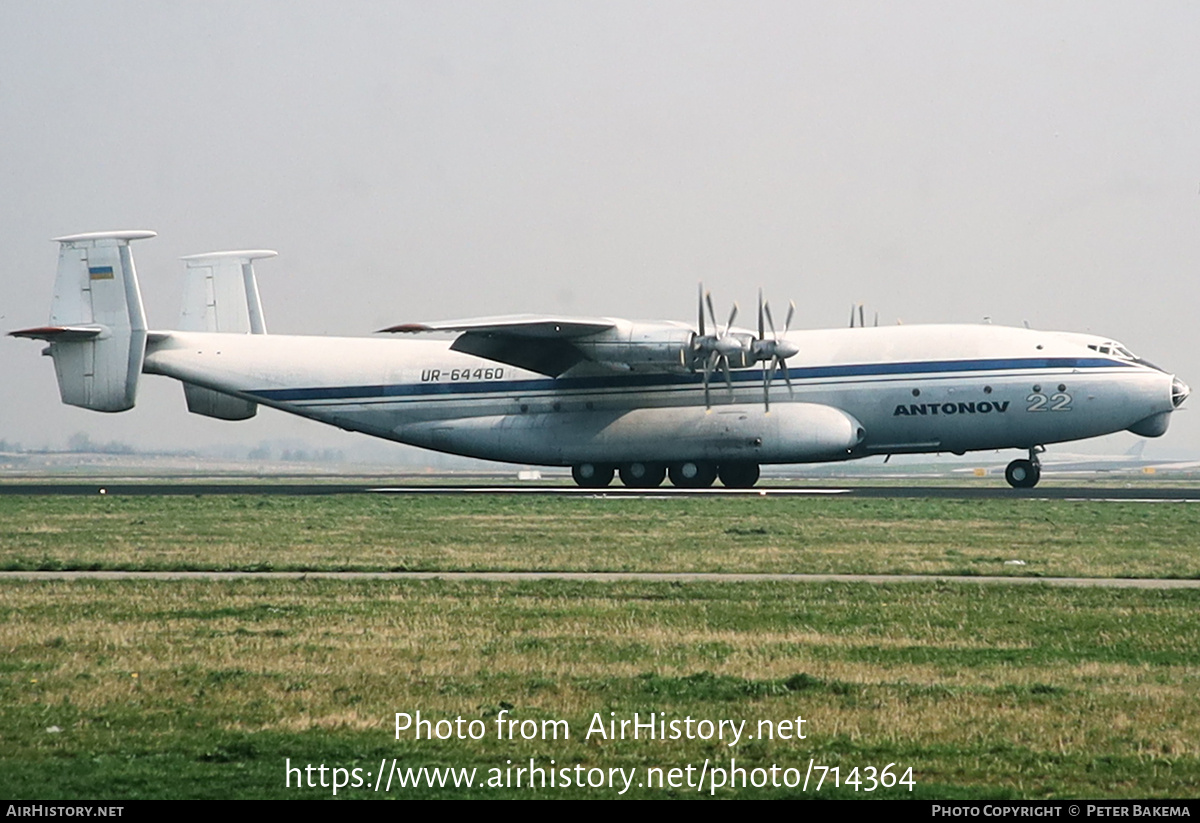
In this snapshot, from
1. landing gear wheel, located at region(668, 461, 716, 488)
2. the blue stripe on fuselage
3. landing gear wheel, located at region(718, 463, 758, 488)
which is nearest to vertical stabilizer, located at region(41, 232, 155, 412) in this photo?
the blue stripe on fuselage

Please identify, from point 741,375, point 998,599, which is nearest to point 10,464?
point 741,375

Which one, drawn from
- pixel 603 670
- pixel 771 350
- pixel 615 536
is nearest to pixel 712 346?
pixel 771 350

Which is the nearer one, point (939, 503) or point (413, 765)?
point (413, 765)

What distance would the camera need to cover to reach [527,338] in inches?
1834

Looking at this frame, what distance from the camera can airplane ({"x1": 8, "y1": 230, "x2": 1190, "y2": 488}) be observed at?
4447cm

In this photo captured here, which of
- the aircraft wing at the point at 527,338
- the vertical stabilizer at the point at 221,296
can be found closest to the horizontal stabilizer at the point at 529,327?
the aircraft wing at the point at 527,338

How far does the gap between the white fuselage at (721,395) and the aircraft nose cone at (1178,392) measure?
12.2 inches

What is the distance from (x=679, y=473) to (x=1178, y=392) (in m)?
15.2

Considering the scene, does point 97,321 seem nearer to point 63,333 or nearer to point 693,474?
point 63,333

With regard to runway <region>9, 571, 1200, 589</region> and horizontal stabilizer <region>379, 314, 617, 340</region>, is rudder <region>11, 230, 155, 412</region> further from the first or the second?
runway <region>9, 571, 1200, 589</region>

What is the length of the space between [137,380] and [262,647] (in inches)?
1453

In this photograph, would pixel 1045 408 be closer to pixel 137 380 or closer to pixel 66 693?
pixel 137 380

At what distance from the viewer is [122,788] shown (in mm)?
9633

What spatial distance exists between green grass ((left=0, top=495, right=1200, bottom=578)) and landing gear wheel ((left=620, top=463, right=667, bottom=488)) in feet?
27.2
